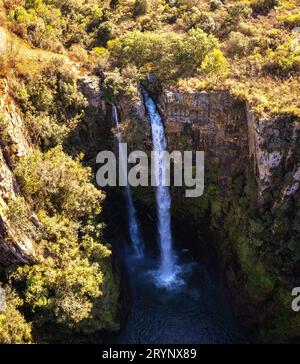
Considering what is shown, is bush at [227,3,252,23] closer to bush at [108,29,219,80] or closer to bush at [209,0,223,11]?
bush at [209,0,223,11]

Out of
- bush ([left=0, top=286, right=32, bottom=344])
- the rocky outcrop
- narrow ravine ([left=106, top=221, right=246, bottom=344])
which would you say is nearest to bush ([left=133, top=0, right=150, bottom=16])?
the rocky outcrop

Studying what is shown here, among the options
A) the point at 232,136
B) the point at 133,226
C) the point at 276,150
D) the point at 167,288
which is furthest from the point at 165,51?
the point at 167,288

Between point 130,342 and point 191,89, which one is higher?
point 191,89

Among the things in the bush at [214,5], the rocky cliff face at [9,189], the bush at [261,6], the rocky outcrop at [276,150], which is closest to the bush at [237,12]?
the bush at [261,6]

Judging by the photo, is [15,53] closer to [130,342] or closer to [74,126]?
[74,126]

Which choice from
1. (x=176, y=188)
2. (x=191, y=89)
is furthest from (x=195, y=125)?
(x=176, y=188)

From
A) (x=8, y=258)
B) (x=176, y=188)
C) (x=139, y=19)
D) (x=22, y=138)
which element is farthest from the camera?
(x=139, y=19)
